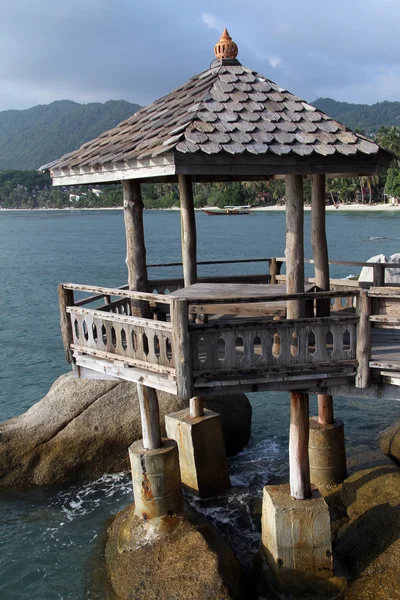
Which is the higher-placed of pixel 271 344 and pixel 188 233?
pixel 188 233

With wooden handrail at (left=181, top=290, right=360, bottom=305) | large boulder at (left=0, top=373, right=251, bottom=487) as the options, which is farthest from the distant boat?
wooden handrail at (left=181, top=290, right=360, bottom=305)

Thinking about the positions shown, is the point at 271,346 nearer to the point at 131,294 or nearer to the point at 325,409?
the point at 131,294

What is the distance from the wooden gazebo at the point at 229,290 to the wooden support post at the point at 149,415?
1.11 meters

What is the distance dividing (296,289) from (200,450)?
481cm

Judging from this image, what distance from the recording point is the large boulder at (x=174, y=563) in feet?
28.3

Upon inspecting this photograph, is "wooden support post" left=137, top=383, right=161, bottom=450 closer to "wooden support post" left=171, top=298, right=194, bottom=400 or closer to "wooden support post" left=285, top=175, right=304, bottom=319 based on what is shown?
"wooden support post" left=171, top=298, right=194, bottom=400

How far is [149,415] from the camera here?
32.3 ft

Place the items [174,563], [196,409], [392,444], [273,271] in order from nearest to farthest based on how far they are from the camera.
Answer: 1. [174,563]
2. [196,409]
3. [273,271]
4. [392,444]

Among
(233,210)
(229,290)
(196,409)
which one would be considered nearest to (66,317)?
(229,290)

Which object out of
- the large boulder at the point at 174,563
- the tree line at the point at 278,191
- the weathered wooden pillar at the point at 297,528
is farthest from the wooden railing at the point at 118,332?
the tree line at the point at 278,191

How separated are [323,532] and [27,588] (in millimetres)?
5713

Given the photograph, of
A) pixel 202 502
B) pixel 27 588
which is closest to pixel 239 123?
pixel 202 502

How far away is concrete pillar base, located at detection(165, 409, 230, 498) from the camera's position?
11.7 meters

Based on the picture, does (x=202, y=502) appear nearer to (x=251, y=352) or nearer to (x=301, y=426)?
(x=301, y=426)
